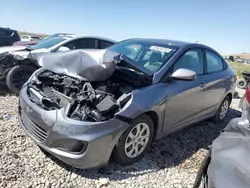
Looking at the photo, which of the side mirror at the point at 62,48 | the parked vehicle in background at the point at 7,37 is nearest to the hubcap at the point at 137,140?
the side mirror at the point at 62,48

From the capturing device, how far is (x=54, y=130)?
9.62 ft

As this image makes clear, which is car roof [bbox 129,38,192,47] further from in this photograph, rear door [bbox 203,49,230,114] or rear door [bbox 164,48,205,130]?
rear door [bbox 203,49,230,114]

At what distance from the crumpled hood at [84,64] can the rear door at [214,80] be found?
197 cm

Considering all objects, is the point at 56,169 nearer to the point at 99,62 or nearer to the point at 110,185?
the point at 110,185

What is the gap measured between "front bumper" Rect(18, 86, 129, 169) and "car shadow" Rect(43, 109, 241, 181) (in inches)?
9.8

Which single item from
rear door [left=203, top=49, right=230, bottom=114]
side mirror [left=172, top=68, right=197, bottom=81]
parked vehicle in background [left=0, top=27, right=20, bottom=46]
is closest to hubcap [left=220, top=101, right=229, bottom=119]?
rear door [left=203, top=49, right=230, bottom=114]

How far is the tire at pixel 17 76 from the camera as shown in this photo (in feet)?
19.4

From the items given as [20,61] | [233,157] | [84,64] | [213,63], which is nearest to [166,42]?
[213,63]

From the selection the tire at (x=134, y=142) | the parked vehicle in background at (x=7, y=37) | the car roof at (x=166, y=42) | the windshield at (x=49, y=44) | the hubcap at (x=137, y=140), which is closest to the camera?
the tire at (x=134, y=142)

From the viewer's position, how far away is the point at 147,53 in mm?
4215

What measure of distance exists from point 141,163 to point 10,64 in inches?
170

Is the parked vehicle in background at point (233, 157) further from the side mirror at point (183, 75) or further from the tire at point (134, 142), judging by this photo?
the side mirror at point (183, 75)

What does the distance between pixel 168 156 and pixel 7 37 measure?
11416 millimetres

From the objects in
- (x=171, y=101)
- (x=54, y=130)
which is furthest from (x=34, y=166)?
(x=171, y=101)
